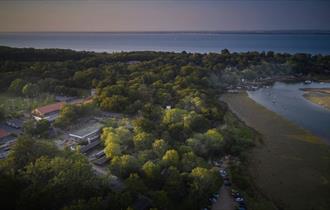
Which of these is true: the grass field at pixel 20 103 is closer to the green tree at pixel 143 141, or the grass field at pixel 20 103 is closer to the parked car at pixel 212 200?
the green tree at pixel 143 141

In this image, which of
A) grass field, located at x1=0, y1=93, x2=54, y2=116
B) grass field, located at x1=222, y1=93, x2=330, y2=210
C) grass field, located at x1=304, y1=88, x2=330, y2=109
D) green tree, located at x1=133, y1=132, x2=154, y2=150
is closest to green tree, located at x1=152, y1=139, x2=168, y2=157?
green tree, located at x1=133, y1=132, x2=154, y2=150

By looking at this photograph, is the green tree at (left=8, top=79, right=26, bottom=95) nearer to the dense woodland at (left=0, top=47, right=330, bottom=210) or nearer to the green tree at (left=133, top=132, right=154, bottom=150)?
the dense woodland at (left=0, top=47, right=330, bottom=210)

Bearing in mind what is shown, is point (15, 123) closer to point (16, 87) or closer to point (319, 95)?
point (16, 87)

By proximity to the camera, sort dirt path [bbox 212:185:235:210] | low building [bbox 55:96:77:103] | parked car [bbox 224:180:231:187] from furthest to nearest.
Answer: low building [bbox 55:96:77:103]
parked car [bbox 224:180:231:187]
dirt path [bbox 212:185:235:210]

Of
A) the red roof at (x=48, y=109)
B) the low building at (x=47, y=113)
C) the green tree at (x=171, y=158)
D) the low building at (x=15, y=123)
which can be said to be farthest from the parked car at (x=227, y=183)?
the low building at (x=15, y=123)

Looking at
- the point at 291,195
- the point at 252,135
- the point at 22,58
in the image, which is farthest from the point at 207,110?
the point at 22,58

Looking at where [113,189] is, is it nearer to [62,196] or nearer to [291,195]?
[62,196]

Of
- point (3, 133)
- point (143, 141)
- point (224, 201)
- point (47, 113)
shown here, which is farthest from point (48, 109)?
point (224, 201)

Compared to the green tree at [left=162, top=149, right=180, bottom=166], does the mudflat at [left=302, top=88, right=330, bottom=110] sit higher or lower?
higher
